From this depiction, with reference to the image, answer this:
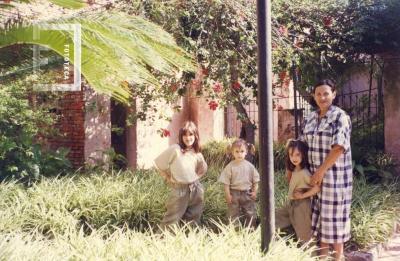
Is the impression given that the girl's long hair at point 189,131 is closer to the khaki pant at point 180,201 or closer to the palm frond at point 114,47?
the khaki pant at point 180,201

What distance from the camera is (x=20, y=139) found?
21.5ft

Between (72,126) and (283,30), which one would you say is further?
(72,126)

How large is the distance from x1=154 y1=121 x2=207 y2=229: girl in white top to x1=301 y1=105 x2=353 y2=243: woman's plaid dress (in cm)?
109

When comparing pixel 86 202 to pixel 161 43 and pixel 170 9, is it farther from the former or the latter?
pixel 170 9

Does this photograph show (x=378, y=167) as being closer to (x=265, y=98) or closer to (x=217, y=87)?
(x=217, y=87)

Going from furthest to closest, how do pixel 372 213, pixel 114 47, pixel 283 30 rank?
pixel 283 30
pixel 372 213
pixel 114 47

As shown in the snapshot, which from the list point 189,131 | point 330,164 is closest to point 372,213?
point 330,164

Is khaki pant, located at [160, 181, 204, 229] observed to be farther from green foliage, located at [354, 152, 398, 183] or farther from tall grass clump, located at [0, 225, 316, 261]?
green foliage, located at [354, 152, 398, 183]

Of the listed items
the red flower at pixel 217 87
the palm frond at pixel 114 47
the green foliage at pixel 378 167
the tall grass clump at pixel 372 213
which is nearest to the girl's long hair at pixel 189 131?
the palm frond at pixel 114 47

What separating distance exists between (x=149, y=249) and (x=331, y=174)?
1.61 m

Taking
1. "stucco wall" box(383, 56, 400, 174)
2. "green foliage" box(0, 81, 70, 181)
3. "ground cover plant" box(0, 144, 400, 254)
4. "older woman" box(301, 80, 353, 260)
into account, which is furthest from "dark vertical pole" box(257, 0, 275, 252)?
"stucco wall" box(383, 56, 400, 174)

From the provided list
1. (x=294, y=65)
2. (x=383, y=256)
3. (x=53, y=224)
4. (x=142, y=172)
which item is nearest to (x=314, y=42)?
(x=294, y=65)

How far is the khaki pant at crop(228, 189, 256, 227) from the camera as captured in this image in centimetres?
487

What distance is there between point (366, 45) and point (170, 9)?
3.18m
